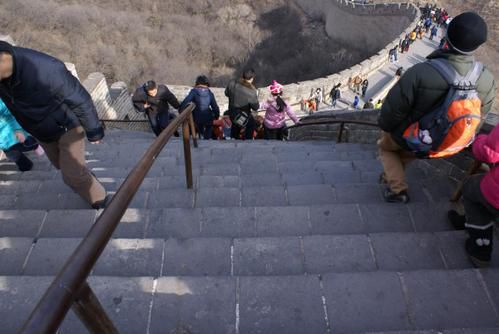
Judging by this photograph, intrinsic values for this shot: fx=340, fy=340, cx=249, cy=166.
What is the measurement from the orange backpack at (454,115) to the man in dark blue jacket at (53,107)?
2506 mm

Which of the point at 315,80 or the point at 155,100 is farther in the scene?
the point at 315,80

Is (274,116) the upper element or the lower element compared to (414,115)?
lower

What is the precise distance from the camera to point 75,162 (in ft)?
9.10

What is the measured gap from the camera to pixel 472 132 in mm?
2205

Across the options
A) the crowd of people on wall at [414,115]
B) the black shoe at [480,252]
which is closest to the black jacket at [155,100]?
the crowd of people on wall at [414,115]

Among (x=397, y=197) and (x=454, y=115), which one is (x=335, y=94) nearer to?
(x=397, y=197)

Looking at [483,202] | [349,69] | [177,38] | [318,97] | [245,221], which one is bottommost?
[177,38]

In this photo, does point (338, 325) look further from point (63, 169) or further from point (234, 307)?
point (63, 169)

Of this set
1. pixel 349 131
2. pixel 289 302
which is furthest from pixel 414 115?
pixel 349 131

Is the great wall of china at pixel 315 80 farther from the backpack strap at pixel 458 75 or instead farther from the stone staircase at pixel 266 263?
the backpack strap at pixel 458 75

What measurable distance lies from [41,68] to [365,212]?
2.59m

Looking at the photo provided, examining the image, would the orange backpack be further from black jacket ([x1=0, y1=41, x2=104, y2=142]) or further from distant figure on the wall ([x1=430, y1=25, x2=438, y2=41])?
distant figure on the wall ([x1=430, y1=25, x2=438, y2=41])

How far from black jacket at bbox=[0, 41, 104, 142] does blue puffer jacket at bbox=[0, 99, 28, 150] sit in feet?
4.16

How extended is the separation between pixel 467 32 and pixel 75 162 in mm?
2919
